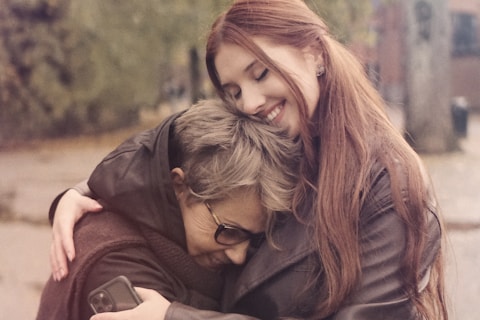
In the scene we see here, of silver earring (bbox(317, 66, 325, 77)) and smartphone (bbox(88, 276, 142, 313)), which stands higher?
silver earring (bbox(317, 66, 325, 77))

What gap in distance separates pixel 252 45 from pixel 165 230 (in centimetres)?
49

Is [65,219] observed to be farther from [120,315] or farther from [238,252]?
[238,252]

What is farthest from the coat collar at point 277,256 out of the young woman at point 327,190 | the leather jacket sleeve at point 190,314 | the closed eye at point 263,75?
the closed eye at point 263,75

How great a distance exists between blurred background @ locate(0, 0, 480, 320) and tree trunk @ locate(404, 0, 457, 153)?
12mm

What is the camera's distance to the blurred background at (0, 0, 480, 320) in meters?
5.71

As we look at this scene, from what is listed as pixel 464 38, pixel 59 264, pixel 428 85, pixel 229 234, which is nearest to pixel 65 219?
pixel 59 264

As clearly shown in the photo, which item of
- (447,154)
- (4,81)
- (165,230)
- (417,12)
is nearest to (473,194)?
(447,154)

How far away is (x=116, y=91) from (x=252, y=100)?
9144 mm

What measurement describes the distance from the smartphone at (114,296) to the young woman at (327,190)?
0.06ft

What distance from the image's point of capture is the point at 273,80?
1615mm

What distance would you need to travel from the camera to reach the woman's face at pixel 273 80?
160cm

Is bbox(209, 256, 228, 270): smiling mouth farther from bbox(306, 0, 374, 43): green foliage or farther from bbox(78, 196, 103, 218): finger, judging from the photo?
bbox(306, 0, 374, 43): green foliage

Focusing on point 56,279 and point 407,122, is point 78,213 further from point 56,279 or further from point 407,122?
point 407,122

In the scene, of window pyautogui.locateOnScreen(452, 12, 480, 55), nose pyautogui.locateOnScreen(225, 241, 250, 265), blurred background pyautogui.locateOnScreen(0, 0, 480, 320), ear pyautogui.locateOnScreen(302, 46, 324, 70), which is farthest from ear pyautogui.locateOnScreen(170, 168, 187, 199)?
window pyautogui.locateOnScreen(452, 12, 480, 55)
